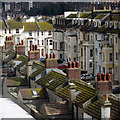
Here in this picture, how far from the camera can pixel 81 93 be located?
40.4 feet

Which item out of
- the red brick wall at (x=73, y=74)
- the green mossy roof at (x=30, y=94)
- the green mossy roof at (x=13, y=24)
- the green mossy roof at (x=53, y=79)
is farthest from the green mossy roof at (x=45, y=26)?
the red brick wall at (x=73, y=74)

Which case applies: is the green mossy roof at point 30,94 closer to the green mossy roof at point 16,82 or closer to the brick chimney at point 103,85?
the green mossy roof at point 16,82

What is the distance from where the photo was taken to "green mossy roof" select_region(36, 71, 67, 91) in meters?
14.8

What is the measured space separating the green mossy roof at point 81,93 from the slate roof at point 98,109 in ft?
1.76

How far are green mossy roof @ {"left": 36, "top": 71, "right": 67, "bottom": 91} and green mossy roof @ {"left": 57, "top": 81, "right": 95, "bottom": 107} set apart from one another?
0.96 m

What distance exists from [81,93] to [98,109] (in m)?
2.10

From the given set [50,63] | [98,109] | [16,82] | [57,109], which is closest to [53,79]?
[50,63]

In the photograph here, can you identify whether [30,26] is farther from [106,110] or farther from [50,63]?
[106,110]

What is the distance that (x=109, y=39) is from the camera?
29.2 metres

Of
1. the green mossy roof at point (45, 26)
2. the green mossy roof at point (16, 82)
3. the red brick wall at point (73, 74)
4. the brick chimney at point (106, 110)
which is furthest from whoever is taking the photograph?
the green mossy roof at point (45, 26)

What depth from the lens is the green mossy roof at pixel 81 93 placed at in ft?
38.3

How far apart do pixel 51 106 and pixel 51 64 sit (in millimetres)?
5826

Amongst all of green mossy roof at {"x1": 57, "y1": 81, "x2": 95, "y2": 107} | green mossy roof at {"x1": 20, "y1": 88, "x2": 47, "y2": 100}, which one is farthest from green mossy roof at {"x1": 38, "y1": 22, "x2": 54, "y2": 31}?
green mossy roof at {"x1": 57, "y1": 81, "x2": 95, "y2": 107}

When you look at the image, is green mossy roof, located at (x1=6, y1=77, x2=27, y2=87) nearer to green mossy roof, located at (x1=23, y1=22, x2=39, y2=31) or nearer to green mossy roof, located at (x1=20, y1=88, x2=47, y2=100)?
green mossy roof, located at (x1=20, y1=88, x2=47, y2=100)
